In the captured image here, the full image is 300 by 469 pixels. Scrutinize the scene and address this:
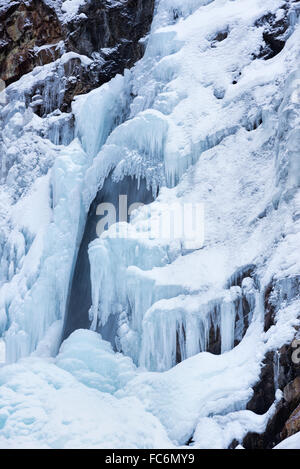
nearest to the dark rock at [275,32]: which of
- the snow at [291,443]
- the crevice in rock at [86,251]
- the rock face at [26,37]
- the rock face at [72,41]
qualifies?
the rock face at [72,41]

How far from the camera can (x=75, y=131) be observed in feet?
43.5

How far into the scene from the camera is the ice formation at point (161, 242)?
26.6 ft

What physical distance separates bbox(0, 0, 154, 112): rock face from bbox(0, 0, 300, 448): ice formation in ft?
1.22

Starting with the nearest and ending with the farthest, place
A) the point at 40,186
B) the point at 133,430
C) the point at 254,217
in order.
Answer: the point at 133,430 → the point at 254,217 → the point at 40,186

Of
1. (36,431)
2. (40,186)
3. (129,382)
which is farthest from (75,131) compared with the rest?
(36,431)

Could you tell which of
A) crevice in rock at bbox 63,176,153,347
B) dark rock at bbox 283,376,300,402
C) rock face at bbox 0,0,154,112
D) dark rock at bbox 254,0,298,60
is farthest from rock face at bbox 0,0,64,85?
dark rock at bbox 283,376,300,402

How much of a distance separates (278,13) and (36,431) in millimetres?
8948

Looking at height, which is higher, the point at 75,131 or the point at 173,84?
the point at 173,84

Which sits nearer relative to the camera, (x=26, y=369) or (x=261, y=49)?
(x=26, y=369)

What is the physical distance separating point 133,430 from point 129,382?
1238mm

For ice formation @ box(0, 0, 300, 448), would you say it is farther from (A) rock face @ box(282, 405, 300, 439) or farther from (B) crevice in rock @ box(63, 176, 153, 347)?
(A) rock face @ box(282, 405, 300, 439)

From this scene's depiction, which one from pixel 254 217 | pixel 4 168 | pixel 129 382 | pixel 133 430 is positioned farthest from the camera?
pixel 4 168
